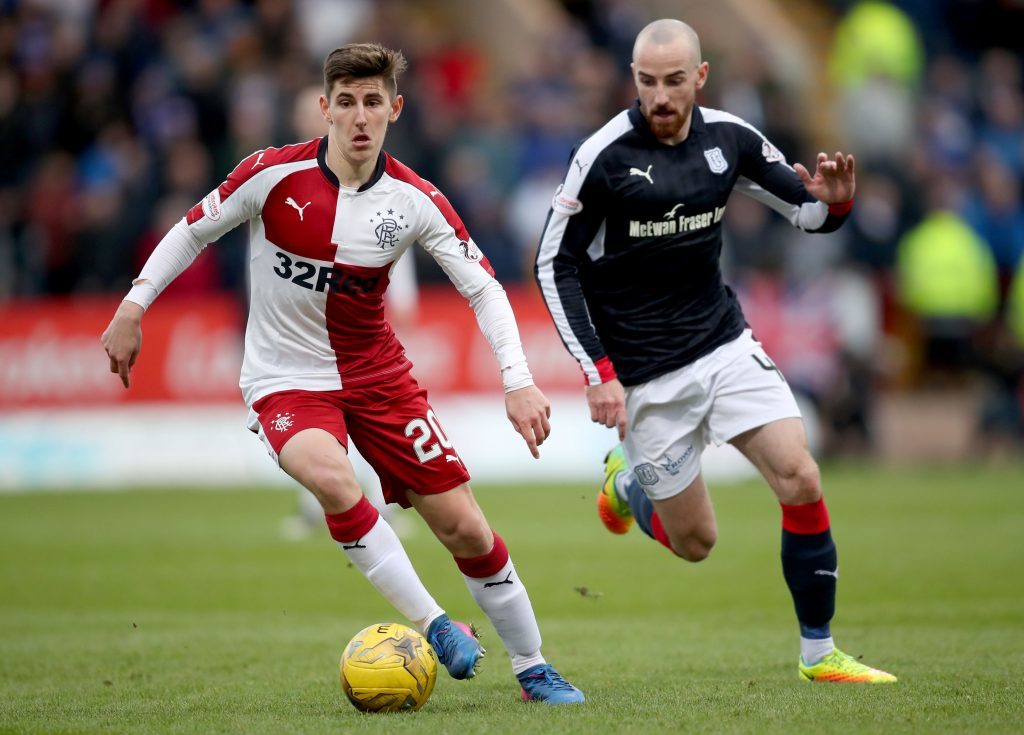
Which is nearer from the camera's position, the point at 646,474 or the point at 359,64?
the point at 359,64

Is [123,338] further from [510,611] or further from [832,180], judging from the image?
[832,180]

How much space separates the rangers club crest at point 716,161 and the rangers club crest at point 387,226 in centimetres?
154

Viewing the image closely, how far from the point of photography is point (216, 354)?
17125 millimetres

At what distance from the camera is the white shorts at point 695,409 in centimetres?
714

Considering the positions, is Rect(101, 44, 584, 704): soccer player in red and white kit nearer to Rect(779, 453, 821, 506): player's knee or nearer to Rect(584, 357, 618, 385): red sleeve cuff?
Rect(584, 357, 618, 385): red sleeve cuff

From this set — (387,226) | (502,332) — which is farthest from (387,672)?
(387,226)

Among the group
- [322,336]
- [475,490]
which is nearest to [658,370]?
[322,336]

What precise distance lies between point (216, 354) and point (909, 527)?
7.98 m

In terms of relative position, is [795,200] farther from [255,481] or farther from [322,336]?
[255,481]

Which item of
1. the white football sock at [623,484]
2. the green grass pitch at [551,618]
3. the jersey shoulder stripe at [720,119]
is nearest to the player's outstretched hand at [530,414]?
the green grass pitch at [551,618]

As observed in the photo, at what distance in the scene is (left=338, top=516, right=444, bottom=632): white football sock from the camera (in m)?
6.30

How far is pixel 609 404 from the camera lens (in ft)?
22.6

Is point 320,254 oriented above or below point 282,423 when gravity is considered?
above

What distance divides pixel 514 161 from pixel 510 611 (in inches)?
548
